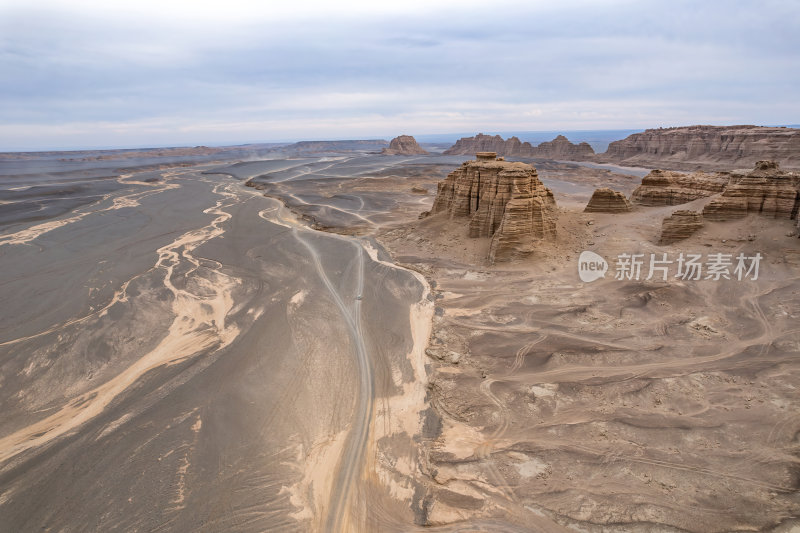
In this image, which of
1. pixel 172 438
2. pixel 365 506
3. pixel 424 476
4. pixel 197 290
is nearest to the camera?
pixel 365 506

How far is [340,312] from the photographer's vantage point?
1931 centimetres

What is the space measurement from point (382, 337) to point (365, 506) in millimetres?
8238

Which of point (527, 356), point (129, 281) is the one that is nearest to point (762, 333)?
point (527, 356)

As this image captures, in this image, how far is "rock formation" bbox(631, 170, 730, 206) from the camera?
31.4 m

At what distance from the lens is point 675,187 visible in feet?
109

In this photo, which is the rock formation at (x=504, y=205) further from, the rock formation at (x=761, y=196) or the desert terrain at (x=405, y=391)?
the rock formation at (x=761, y=196)

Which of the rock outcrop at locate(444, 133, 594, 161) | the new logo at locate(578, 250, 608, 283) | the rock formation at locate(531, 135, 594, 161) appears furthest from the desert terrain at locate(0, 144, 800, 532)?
the rock formation at locate(531, 135, 594, 161)

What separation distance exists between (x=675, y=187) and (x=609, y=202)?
6615 millimetres

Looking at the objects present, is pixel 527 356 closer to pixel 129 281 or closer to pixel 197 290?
pixel 197 290

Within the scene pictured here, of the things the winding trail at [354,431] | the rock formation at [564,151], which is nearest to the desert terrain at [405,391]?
the winding trail at [354,431]

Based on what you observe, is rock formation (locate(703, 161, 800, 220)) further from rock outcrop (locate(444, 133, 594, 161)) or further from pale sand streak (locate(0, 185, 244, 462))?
rock outcrop (locate(444, 133, 594, 161))

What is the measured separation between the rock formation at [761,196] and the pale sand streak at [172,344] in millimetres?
30648

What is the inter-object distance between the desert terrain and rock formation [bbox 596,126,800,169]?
228ft

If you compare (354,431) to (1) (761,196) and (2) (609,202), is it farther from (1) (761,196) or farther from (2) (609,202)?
(2) (609,202)
